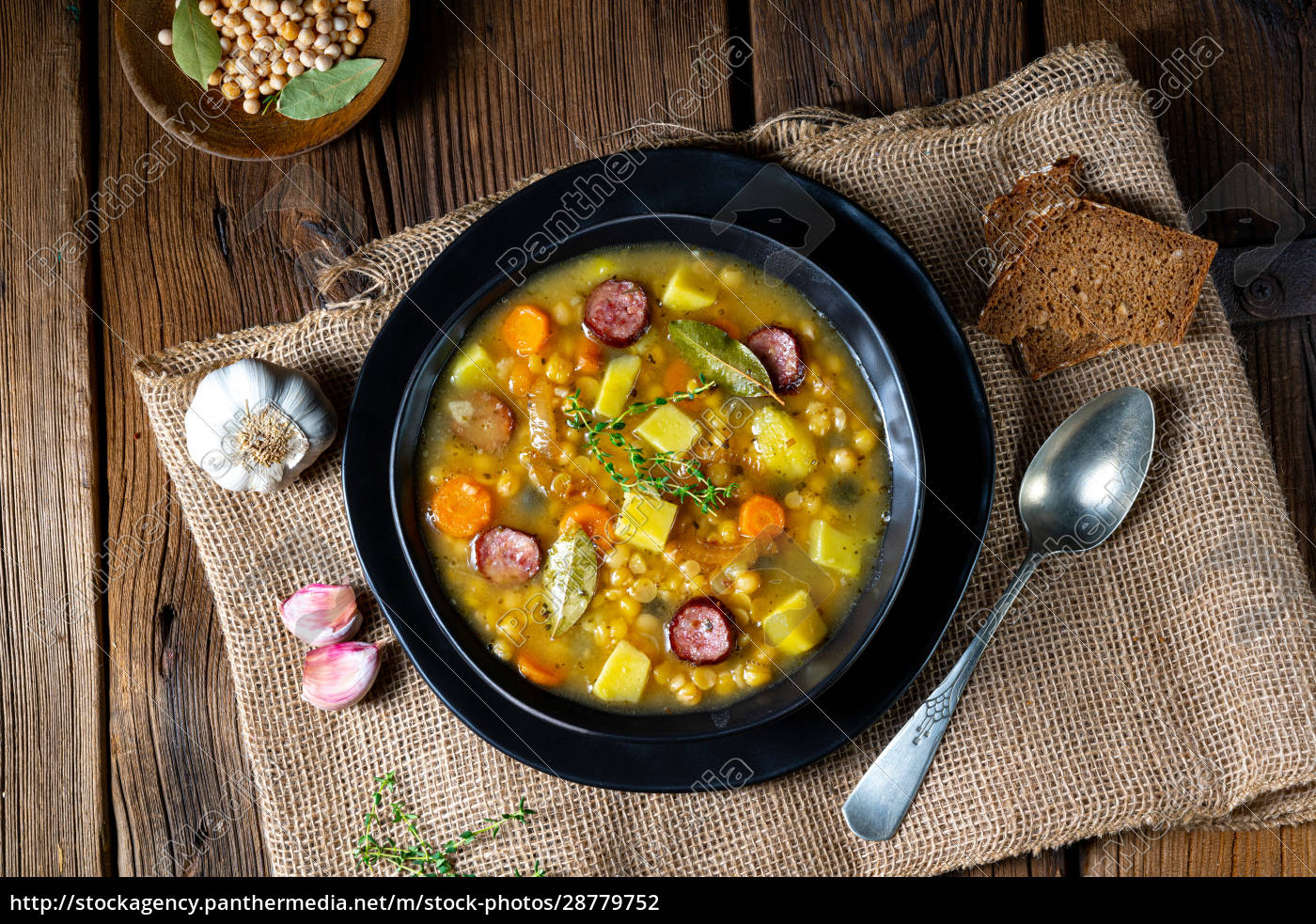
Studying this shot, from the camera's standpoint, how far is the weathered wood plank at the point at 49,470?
3152 mm

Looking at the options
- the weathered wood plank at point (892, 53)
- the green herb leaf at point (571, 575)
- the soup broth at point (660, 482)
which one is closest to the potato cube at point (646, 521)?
the soup broth at point (660, 482)

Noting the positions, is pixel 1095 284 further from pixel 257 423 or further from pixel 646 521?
pixel 257 423

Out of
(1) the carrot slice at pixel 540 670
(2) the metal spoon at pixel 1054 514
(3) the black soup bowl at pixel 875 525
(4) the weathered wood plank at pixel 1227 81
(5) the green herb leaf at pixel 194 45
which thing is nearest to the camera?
(3) the black soup bowl at pixel 875 525

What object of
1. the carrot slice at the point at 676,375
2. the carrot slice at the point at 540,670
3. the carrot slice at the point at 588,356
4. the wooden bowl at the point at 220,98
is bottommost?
the carrot slice at the point at 540,670

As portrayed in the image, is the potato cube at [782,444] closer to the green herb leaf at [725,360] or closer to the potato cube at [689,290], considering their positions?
the green herb leaf at [725,360]

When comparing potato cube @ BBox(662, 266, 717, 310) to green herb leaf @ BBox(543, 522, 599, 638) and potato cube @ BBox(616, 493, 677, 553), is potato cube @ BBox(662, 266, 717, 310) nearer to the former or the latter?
potato cube @ BBox(616, 493, 677, 553)

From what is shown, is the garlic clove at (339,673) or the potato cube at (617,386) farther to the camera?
the garlic clove at (339,673)

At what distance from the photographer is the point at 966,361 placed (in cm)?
265

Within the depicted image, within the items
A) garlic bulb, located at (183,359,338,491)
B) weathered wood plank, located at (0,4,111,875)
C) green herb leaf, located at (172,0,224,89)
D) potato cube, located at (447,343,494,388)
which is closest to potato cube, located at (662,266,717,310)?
potato cube, located at (447,343,494,388)

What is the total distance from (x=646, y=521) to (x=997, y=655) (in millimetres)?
1162

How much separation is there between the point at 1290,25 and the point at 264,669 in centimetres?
391

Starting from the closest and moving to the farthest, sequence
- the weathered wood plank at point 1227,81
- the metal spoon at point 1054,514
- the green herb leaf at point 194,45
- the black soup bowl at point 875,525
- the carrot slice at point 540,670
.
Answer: the black soup bowl at point 875,525 < the carrot slice at point 540,670 < the metal spoon at point 1054,514 < the green herb leaf at point 194,45 < the weathered wood plank at point 1227,81

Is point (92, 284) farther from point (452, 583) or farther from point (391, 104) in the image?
point (452, 583)

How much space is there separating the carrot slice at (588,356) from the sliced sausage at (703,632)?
70 centimetres
